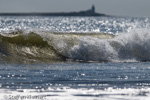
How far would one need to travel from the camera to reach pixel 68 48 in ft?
97.8

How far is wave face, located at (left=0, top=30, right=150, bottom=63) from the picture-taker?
93.1 feet

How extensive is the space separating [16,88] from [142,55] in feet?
45.6

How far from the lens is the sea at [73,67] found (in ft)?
56.2

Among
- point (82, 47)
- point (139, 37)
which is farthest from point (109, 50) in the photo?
point (139, 37)

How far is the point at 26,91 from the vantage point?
17.2m

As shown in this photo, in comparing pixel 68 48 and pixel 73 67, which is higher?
pixel 68 48

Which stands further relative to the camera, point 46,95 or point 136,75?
point 136,75

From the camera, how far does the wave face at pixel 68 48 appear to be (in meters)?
28.4

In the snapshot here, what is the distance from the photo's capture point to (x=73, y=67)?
24.2 metres

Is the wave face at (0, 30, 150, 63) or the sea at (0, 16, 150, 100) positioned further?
the wave face at (0, 30, 150, 63)

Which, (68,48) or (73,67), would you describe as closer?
(73,67)

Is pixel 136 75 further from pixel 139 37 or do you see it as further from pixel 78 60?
pixel 139 37

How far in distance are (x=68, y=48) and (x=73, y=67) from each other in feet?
18.7

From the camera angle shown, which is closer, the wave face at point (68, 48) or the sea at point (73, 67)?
the sea at point (73, 67)
